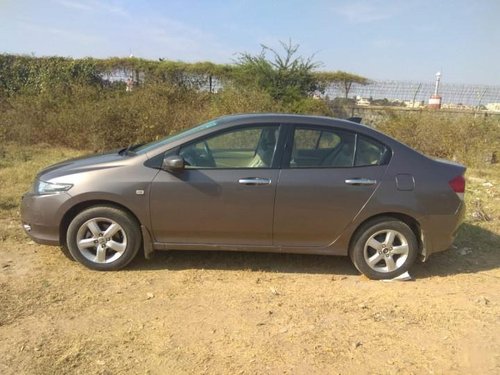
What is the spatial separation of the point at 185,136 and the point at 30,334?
2317 mm

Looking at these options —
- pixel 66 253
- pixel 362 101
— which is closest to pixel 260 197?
pixel 66 253

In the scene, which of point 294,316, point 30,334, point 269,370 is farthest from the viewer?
point 294,316

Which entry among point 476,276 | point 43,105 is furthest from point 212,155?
point 43,105

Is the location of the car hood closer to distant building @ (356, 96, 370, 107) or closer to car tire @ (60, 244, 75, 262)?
car tire @ (60, 244, 75, 262)

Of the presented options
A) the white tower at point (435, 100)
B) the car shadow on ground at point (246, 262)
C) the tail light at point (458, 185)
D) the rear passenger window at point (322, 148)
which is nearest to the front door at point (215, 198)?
the rear passenger window at point (322, 148)

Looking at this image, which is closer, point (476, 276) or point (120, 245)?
point (120, 245)

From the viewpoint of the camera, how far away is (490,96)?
47.6ft

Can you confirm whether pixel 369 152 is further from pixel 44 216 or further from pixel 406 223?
pixel 44 216

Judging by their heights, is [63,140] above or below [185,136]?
below

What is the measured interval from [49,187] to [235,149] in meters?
1.92

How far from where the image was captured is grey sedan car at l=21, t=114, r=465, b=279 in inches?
188

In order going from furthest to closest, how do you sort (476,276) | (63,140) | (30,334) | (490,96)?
(490,96) < (63,140) < (476,276) < (30,334)

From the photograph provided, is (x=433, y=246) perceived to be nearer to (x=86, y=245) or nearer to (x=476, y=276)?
(x=476, y=276)

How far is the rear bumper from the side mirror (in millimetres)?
2530
